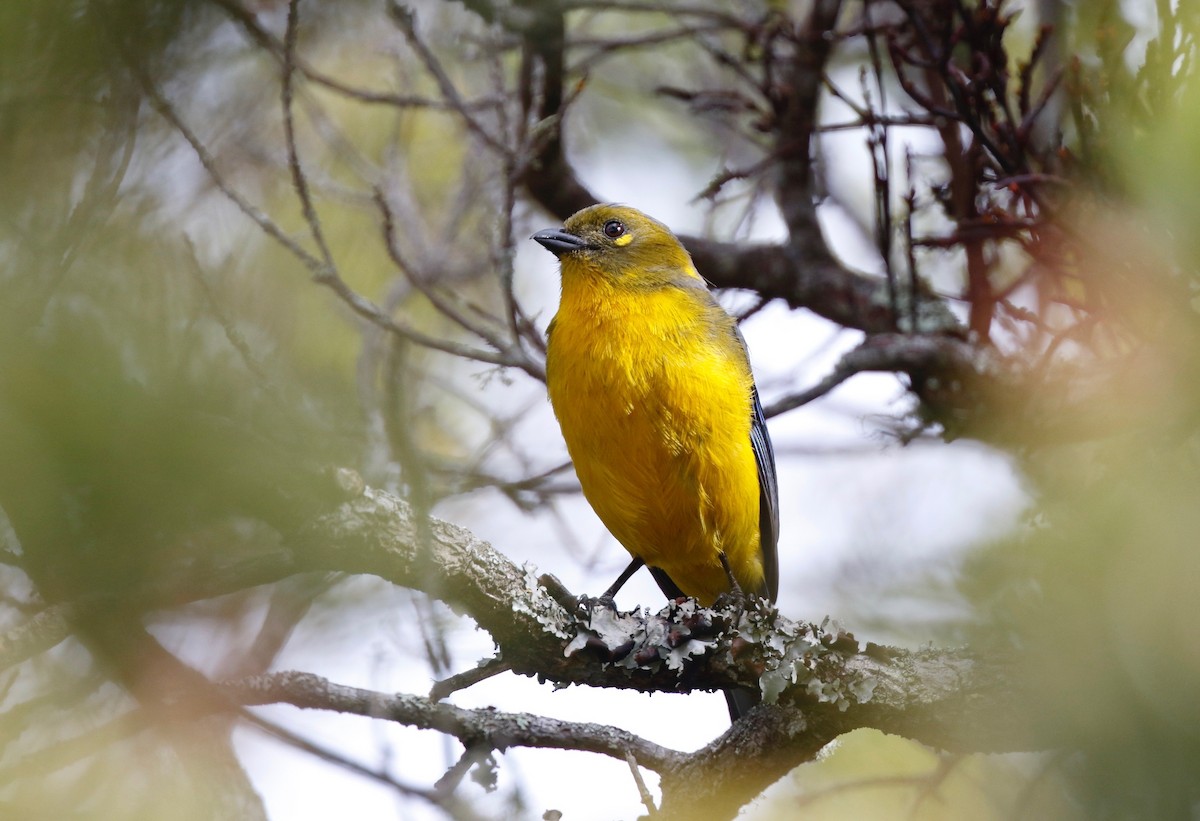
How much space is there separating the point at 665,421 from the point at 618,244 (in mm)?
1204

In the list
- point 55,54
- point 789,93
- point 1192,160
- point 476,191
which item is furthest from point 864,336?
point 55,54

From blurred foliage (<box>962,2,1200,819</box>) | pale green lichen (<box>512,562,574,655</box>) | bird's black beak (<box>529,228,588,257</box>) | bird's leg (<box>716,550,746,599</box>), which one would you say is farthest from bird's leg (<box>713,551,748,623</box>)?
bird's black beak (<box>529,228,588,257</box>)

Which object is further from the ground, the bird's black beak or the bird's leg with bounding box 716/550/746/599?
the bird's black beak

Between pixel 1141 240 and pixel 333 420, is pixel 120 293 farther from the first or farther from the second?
pixel 1141 240

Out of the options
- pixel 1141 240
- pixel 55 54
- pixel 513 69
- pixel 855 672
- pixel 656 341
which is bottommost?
pixel 855 672

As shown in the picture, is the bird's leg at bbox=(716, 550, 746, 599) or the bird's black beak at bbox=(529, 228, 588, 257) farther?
the bird's black beak at bbox=(529, 228, 588, 257)

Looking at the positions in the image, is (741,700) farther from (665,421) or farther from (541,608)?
(541,608)

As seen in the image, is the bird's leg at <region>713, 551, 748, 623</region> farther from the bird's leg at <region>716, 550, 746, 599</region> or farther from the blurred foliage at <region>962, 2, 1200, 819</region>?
the blurred foliage at <region>962, 2, 1200, 819</region>

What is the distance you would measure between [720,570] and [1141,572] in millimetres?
2723

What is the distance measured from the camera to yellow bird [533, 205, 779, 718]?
412 cm

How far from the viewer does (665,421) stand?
13.5 ft

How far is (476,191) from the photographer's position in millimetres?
5770

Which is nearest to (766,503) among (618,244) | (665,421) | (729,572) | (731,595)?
(729,572)

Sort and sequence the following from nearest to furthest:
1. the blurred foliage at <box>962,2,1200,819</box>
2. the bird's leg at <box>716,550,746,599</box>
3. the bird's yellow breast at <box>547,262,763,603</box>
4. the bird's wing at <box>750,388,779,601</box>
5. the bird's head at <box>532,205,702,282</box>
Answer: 1. the blurred foliage at <box>962,2,1200,819</box>
2. the bird's yellow breast at <box>547,262,763,603</box>
3. the bird's leg at <box>716,550,746,599</box>
4. the bird's wing at <box>750,388,779,601</box>
5. the bird's head at <box>532,205,702,282</box>
